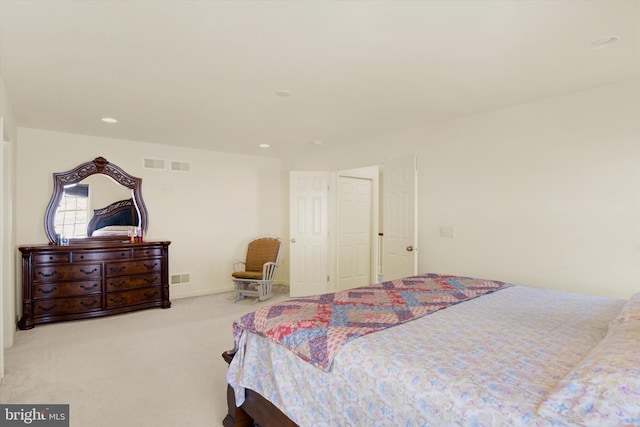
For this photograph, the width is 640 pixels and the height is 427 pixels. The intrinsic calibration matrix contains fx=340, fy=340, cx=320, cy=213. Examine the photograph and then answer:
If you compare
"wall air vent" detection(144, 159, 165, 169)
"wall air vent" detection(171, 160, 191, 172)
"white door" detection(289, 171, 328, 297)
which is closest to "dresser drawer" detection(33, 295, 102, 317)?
"wall air vent" detection(144, 159, 165, 169)

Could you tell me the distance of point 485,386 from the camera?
3.71 ft

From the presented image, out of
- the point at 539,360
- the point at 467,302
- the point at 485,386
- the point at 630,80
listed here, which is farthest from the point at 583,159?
the point at 485,386

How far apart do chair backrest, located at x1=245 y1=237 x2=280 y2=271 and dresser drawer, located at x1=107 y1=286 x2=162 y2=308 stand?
1.43 meters

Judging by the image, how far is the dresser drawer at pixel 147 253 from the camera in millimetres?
4497

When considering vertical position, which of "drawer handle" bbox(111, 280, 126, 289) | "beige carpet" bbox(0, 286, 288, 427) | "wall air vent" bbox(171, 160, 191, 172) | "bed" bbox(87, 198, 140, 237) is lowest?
"beige carpet" bbox(0, 286, 288, 427)

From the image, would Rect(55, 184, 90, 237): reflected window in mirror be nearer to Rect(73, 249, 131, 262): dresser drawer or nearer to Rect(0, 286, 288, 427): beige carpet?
Rect(73, 249, 131, 262): dresser drawer

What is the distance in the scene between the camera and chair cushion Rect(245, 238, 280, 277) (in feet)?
18.0

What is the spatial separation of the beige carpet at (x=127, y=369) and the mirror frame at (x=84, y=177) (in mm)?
1182

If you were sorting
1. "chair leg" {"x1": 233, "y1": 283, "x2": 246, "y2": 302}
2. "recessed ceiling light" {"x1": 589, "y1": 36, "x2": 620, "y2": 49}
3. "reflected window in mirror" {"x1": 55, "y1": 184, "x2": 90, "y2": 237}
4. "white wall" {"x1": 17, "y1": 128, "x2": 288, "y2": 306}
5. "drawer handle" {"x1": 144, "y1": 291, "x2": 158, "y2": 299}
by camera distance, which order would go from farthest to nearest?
"chair leg" {"x1": 233, "y1": 283, "x2": 246, "y2": 302} → "drawer handle" {"x1": 144, "y1": 291, "x2": 158, "y2": 299} → "reflected window in mirror" {"x1": 55, "y1": 184, "x2": 90, "y2": 237} → "white wall" {"x1": 17, "y1": 128, "x2": 288, "y2": 306} → "recessed ceiling light" {"x1": 589, "y1": 36, "x2": 620, "y2": 49}

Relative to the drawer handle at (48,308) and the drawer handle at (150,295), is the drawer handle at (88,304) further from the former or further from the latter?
the drawer handle at (150,295)

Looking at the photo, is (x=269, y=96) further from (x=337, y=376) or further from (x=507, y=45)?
(x=337, y=376)

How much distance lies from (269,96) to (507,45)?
6.31 ft

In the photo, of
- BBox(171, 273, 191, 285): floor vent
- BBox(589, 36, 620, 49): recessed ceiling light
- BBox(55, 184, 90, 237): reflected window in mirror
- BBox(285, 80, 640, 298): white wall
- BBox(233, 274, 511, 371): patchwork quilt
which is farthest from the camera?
BBox(171, 273, 191, 285): floor vent

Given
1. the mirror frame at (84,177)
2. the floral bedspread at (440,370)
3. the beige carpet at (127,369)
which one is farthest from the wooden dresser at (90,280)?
the floral bedspread at (440,370)
